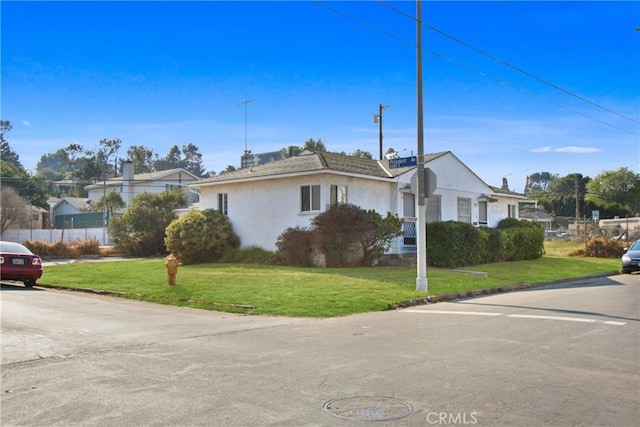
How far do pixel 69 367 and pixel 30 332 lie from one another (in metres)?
3.25

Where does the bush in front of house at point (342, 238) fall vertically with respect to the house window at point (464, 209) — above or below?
below

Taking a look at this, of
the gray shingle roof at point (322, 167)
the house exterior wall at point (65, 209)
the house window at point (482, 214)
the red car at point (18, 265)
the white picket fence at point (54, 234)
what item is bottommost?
the red car at point (18, 265)

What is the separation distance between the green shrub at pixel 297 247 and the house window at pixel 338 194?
1870 millimetres

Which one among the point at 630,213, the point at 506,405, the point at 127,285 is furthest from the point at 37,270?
the point at 630,213

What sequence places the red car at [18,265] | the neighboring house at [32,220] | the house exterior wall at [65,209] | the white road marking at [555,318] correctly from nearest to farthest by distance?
the white road marking at [555,318], the red car at [18,265], the neighboring house at [32,220], the house exterior wall at [65,209]

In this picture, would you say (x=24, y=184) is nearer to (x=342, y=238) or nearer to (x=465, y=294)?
(x=342, y=238)

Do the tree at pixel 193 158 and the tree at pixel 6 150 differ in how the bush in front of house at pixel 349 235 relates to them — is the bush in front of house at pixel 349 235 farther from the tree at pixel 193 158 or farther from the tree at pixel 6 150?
the tree at pixel 193 158

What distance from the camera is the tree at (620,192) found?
273ft

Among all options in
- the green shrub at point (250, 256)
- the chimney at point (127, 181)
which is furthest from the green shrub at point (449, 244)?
the chimney at point (127, 181)

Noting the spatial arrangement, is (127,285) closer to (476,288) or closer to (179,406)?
(476,288)

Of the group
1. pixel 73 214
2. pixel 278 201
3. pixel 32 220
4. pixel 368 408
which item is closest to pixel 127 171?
pixel 73 214

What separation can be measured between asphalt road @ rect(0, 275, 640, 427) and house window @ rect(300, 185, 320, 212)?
12.3 m

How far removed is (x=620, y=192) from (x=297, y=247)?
77.2 meters

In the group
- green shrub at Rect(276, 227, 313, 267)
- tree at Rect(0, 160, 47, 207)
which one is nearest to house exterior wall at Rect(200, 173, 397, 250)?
green shrub at Rect(276, 227, 313, 267)
